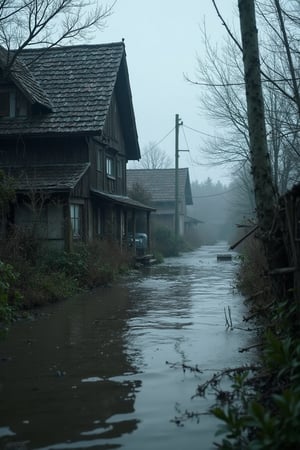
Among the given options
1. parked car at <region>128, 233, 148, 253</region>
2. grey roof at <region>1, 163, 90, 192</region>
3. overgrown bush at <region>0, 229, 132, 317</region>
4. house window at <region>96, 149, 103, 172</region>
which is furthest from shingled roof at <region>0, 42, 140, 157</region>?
parked car at <region>128, 233, 148, 253</region>

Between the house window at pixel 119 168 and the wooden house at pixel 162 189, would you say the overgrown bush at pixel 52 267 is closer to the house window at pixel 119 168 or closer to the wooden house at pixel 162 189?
the house window at pixel 119 168

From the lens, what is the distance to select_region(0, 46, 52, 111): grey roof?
74.1 ft

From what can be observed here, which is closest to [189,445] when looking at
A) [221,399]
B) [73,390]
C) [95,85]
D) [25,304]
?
[221,399]

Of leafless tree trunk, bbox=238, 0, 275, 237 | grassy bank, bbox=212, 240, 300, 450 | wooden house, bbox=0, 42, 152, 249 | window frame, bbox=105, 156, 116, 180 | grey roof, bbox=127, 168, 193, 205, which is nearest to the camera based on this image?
grassy bank, bbox=212, 240, 300, 450

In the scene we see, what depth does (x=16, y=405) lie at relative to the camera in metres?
6.40

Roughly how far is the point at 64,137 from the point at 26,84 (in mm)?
2768

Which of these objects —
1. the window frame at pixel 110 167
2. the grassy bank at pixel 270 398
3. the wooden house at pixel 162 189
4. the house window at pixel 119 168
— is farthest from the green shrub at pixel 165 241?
the grassy bank at pixel 270 398

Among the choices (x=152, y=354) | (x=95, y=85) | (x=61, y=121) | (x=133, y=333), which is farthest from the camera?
(x=95, y=85)

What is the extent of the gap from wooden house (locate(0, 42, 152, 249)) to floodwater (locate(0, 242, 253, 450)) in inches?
250

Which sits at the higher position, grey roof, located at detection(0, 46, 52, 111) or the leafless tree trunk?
grey roof, located at detection(0, 46, 52, 111)

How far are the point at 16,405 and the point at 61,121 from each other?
18.0 meters

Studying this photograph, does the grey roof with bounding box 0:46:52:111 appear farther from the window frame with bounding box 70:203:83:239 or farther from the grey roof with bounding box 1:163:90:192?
the window frame with bounding box 70:203:83:239

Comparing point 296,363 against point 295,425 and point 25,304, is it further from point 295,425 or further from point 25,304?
point 25,304

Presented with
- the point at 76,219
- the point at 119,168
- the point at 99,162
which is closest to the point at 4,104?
the point at 99,162
